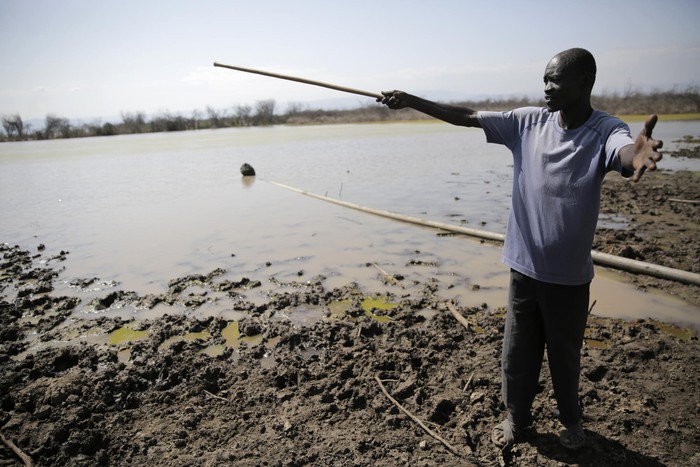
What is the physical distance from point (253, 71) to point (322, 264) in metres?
2.85

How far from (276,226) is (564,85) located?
6791 mm

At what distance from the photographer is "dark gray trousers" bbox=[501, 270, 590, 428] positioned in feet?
7.10

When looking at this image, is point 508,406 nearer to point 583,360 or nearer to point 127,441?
point 583,360

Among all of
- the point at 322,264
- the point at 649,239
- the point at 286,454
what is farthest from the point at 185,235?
the point at 649,239

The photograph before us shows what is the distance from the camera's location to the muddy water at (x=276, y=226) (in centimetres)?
538

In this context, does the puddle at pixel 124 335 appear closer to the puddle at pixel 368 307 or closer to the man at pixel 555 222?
the puddle at pixel 368 307

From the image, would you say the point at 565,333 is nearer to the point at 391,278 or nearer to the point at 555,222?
the point at 555,222

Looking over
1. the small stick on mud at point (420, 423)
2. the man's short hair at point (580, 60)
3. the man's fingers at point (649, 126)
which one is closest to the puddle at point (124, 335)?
the small stick on mud at point (420, 423)

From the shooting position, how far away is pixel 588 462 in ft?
7.57

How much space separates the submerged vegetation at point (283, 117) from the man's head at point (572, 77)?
39475mm

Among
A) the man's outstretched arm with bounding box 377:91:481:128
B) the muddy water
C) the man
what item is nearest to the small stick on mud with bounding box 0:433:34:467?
the muddy water

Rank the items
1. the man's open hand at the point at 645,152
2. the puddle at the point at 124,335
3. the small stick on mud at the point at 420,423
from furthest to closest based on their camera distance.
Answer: the puddle at the point at 124,335
the small stick on mud at the point at 420,423
the man's open hand at the point at 645,152

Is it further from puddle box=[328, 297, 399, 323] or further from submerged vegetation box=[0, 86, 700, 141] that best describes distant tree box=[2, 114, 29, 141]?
puddle box=[328, 297, 399, 323]

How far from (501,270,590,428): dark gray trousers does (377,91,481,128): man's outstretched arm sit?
0.89m
